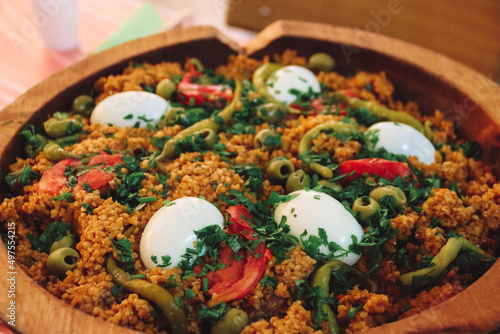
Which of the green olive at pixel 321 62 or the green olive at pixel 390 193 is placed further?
the green olive at pixel 321 62

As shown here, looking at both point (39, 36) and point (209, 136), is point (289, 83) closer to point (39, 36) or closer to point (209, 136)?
point (209, 136)

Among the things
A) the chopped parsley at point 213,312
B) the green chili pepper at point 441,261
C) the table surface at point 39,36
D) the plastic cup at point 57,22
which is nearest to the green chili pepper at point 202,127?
the chopped parsley at point 213,312

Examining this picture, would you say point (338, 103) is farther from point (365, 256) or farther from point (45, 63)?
point (45, 63)

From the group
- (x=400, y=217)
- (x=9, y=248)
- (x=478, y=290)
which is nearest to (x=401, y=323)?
(x=478, y=290)

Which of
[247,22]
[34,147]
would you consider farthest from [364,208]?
[247,22]

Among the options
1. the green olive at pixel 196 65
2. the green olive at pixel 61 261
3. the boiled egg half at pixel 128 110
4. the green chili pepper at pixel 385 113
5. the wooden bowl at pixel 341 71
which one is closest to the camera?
the wooden bowl at pixel 341 71

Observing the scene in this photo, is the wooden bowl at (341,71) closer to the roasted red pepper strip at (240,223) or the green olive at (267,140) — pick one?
the roasted red pepper strip at (240,223)
